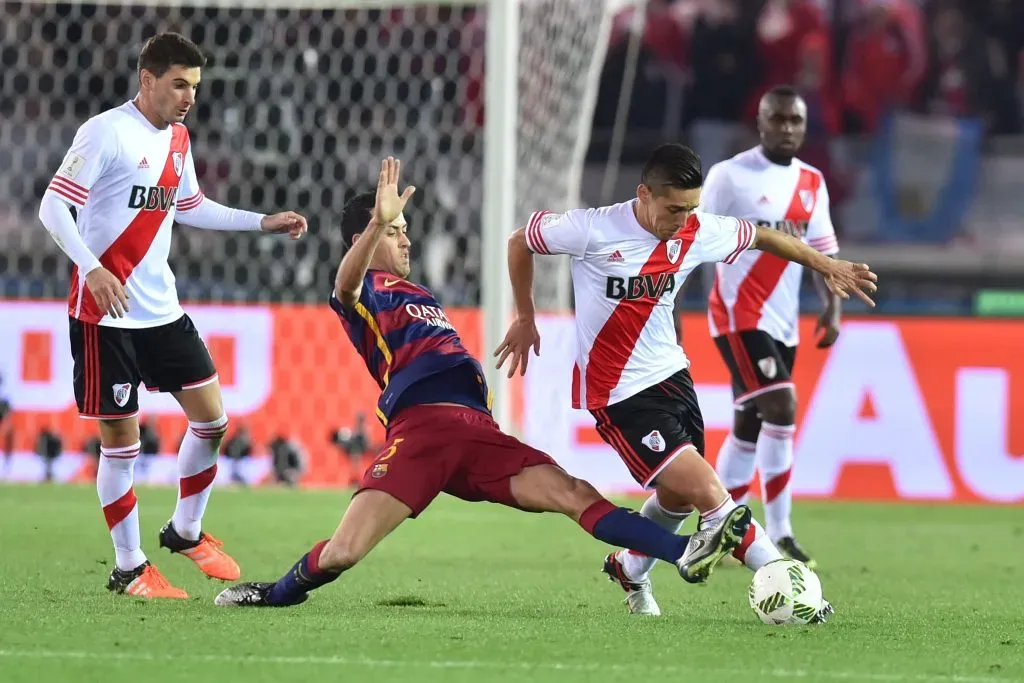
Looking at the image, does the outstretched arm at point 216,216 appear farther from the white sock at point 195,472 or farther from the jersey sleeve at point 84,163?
the white sock at point 195,472

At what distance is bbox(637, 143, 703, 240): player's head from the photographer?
17.1ft

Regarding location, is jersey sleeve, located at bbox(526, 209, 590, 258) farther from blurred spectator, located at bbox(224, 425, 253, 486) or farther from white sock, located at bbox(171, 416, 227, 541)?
blurred spectator, located at bbox(224, 425, 253, 486)

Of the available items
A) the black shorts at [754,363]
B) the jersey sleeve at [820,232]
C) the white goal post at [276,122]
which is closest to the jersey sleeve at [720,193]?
the jersey sleeve at [820,232]

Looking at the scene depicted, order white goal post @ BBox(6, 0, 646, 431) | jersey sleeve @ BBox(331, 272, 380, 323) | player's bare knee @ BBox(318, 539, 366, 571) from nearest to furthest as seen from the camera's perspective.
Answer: player's bare knee @ BBox(318, 539, 366, 571) < jersey sleeve @ BBox(331, 272, 380, 323) < white goal post @ BBox(6, 0, 646, 431)

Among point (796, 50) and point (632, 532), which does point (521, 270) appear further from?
point (796, 50)

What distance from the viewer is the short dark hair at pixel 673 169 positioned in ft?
17.1

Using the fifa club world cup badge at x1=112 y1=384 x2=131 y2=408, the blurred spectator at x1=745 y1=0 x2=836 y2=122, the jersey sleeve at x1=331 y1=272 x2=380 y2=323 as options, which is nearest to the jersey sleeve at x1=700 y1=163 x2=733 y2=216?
the jersey sleeve at x1=331 y1=272 x2=380 y2=323

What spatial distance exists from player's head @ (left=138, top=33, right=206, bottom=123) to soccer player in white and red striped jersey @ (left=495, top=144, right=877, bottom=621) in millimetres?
1364

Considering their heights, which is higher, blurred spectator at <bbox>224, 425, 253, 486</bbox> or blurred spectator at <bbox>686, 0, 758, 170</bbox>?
blurred spectator at <bbox>686, 0, 758, 170</bbox>

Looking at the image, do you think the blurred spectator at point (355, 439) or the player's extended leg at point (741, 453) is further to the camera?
the blurred spectator at point (355, 439)

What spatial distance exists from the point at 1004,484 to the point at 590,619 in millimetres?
6372

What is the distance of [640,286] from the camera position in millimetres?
5500

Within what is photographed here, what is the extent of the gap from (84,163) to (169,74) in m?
0.46

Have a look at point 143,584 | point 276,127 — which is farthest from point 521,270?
point 276,127
